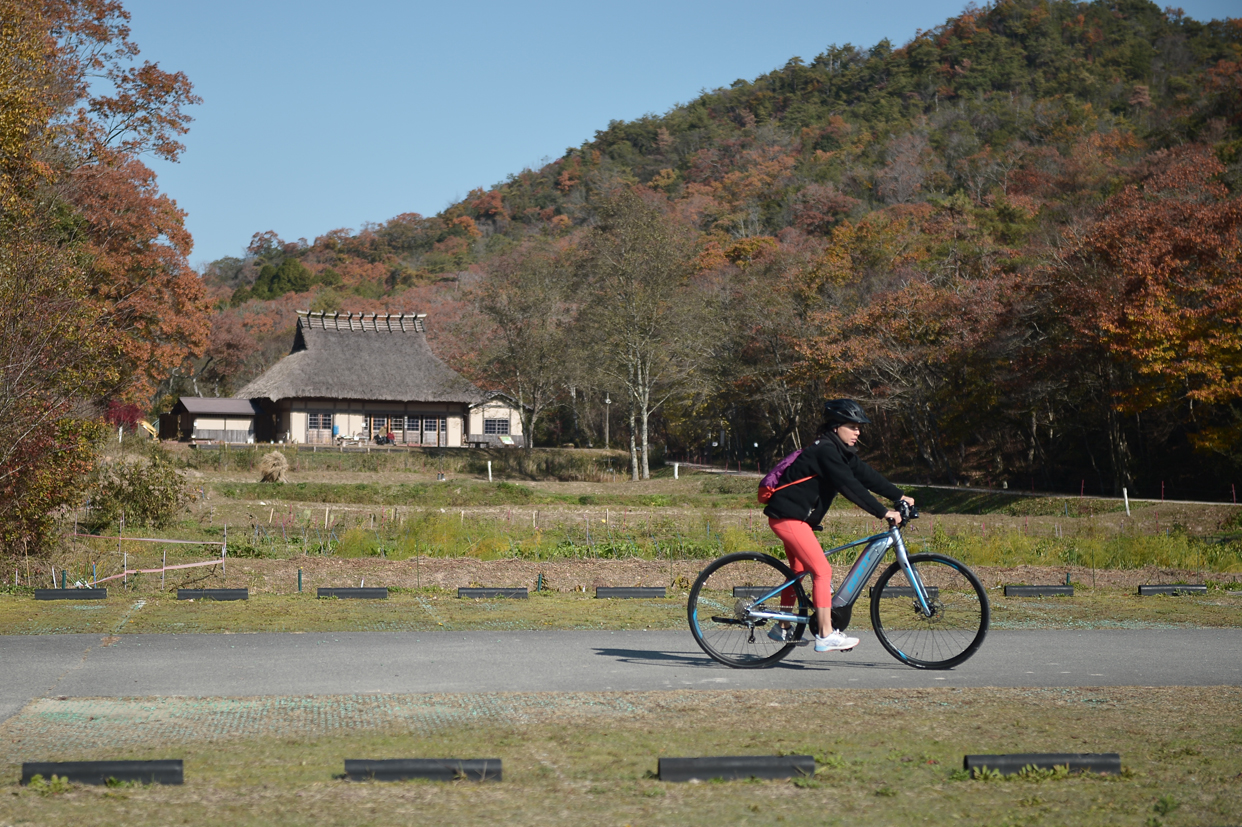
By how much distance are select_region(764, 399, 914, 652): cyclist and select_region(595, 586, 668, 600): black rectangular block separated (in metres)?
4.32

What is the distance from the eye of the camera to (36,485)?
12797mm

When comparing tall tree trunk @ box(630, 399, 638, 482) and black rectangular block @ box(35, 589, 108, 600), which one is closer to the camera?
black rectangular block @ box(35, 589, 108, 600)

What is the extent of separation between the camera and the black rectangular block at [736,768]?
4.50 m

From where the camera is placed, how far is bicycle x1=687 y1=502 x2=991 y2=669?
23.4 feet

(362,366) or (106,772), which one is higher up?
(362,366)

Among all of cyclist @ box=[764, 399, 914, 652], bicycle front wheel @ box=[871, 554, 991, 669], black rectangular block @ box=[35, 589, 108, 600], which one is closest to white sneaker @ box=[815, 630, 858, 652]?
cyclist @ box=[764, 399, 914, 652]

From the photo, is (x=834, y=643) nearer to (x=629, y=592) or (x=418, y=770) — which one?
(x=418, y=770)

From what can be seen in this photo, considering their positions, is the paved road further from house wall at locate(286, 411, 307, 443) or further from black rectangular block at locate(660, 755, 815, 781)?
house wall at locate(286, 411, 307, 443)

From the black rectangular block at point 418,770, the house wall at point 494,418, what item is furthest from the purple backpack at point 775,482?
the house wall at point 494,418

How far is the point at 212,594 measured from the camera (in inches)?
424

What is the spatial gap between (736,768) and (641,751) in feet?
1.95

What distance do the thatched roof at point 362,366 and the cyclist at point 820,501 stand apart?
5176 cm

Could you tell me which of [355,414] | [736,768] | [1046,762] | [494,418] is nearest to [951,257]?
[494,418]

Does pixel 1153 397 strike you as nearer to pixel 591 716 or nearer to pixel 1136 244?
pixel 1136 244
